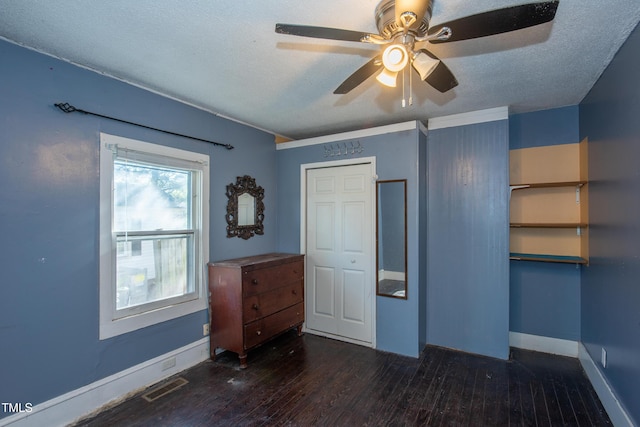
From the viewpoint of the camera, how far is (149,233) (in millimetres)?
2631

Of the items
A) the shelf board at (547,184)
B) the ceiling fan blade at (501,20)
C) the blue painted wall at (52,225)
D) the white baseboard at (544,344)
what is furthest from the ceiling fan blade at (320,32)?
the white baseboard at (544,344)

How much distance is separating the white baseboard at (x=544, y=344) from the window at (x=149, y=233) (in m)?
3.27

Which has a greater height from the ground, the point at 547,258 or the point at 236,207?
the point at 236,207

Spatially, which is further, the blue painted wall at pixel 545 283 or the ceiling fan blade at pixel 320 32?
the blue painted wall at pixel 545 283

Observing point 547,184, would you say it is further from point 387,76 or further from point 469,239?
point 387,76

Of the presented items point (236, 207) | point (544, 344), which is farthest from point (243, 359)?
point (544, 344)

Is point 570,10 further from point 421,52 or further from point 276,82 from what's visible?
point 276,82

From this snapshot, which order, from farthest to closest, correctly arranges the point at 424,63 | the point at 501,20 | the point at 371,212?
1. the point at 371,212
2. the point at 424,63
3. the point at 501,20

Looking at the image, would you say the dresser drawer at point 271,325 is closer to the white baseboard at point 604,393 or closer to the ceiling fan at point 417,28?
the ceiling fan at point 417,28

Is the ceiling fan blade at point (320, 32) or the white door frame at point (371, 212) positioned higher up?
the ceiling fan blade at point (320, 32)

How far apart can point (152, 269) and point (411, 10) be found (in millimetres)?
2647

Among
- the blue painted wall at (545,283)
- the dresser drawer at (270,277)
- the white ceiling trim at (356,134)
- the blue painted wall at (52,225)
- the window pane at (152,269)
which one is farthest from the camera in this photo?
the white ceiling trim at (356,134)

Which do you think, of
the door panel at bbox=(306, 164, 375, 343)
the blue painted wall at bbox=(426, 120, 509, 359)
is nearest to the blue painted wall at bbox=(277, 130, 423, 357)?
the door panel at bbox=(306, 164, 375, 343)

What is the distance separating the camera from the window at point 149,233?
7.75 ft
